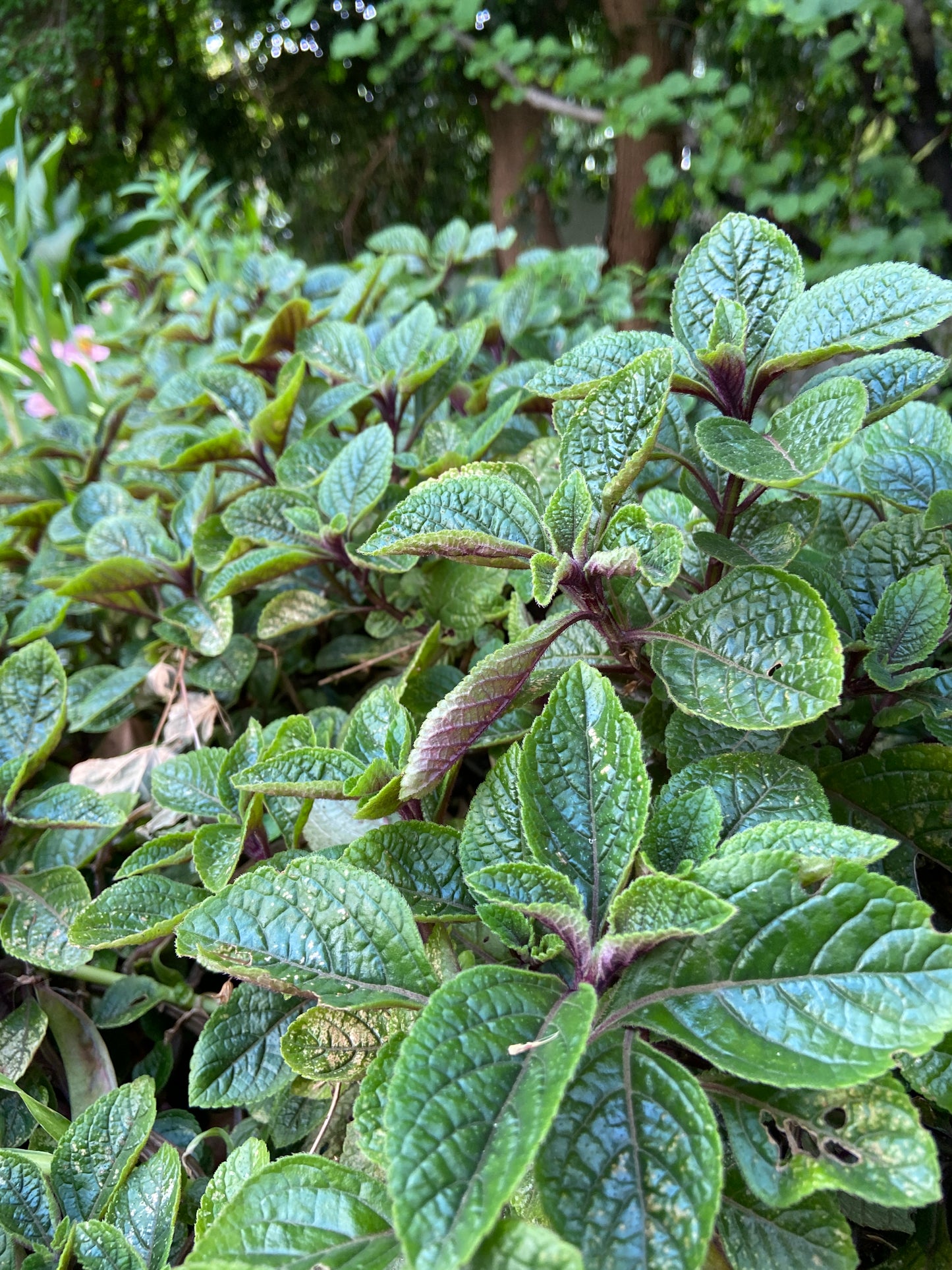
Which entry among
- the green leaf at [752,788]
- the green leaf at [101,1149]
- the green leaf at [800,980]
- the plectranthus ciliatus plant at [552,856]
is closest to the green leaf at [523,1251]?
the plectranthus ciliatus plant at [552,856]

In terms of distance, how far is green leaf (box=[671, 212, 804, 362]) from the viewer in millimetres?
615

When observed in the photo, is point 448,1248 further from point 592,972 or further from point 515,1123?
point 592,972

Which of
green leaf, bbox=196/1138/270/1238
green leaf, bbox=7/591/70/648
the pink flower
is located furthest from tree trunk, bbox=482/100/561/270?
green leaf, bbox=196/1138/270/1238

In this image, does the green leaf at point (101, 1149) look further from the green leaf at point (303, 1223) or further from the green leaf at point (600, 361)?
the green leaf at point (600, 361)

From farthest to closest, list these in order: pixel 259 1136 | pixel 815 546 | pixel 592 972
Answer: pixel 815 546, pixel 259 1136, pixel 592 972

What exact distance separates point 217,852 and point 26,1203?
26 cm

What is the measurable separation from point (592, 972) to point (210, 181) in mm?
6105

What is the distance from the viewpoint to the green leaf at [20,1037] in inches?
28.7

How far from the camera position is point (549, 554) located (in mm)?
540

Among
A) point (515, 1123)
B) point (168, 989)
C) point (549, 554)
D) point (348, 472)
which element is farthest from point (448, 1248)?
point (348, 472)

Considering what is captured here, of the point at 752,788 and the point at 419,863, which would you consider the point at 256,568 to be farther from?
the point at 752,788

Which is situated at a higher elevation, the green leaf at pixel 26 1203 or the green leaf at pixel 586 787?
the green leaf at pixel 586 787

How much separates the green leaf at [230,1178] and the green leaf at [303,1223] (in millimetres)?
60

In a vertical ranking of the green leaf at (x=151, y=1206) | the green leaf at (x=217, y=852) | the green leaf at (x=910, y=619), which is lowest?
the green leaf at (x=151, y=1206)
